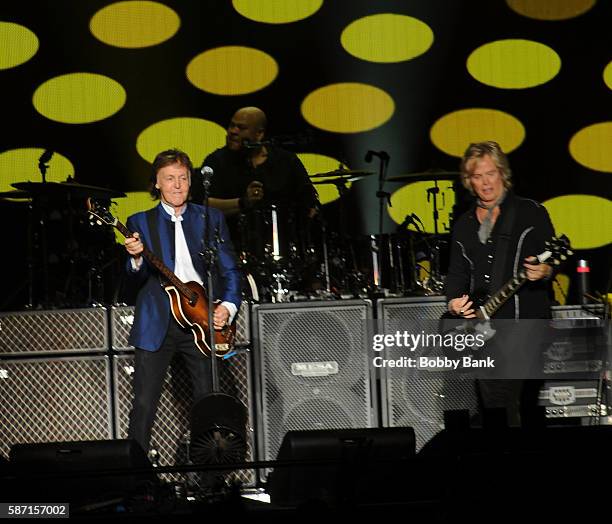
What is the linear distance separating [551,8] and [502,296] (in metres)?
3.69

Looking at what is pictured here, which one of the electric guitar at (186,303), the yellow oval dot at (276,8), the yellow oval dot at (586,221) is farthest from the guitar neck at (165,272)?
the yellow oval dot at (586,221)

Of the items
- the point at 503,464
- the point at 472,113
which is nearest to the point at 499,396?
the point at 503,464

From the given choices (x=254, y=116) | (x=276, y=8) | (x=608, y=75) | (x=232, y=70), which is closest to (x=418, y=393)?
(x=254, y=116)

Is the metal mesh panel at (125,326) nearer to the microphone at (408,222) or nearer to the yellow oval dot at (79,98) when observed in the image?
the microphone at (408,222)

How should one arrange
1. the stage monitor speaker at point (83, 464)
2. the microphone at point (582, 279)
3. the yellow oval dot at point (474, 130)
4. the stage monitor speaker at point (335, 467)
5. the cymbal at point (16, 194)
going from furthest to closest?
1. the yellow oval dot at point (474, 130)
2. the cymbal at point (16, 194)
3. the microphone at point (582, 279)
4. the stage monitor speaker at point (83, 464)
5. the stage monitor speaker at point (335, 467)

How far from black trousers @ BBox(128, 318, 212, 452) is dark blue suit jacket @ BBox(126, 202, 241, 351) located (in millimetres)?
64

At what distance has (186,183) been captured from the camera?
606cm

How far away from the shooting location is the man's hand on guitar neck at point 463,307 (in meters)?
5.69

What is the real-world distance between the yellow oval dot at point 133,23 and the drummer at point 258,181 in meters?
1.17

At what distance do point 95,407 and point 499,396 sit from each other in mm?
2612

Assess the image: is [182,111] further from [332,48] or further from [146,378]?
[146,378]

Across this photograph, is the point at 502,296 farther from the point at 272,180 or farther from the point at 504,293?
the point at 272,180

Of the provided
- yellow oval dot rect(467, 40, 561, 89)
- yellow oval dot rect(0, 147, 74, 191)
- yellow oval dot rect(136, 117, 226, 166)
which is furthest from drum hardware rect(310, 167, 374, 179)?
yellow oval dot rect(0, 147, 74, 191)

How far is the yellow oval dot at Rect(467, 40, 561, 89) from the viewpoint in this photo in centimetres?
856
